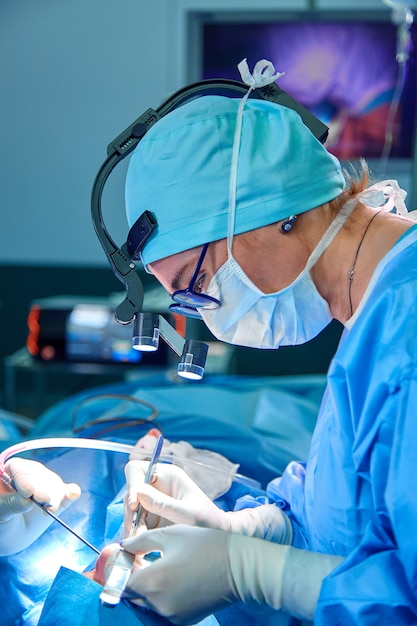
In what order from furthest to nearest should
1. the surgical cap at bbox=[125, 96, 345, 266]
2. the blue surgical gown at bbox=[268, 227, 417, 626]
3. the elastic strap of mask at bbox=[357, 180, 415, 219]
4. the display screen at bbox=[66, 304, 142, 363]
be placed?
the display screen at bbox=[66, 304, 142, 363]
the elastic strap of mask at bbox=[357, 180, 415, 219]
the surgical cap at bbox=[125, 96, 345, 266]
the blue surgical gown at bbox=[268, 227, 417, 626]

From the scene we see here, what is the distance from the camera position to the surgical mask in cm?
120

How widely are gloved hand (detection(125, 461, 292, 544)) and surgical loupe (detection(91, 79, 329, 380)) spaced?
0.23 m

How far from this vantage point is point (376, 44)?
12.1 ft

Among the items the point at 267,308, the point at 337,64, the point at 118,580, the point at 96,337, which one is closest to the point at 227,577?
the point at 118,580

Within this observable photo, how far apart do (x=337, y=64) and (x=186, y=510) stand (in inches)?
121

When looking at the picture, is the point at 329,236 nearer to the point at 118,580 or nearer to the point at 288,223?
the point at 288,223

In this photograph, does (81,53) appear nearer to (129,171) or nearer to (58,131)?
(58,131)

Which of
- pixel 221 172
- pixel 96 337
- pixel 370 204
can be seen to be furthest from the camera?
pixel 96 337

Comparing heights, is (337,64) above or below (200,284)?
above

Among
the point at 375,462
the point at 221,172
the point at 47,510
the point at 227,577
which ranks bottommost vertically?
the point at 47,510

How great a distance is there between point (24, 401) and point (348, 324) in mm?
3230

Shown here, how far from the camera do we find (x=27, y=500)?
4.50ft

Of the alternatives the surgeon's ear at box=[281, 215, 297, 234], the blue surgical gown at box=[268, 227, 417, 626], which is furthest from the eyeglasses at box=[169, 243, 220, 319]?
the blue surgical gown at box=[268, 227, 417, 626]

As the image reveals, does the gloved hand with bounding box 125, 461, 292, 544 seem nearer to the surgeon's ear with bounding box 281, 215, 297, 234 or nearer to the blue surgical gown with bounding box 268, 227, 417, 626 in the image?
the blue surgical gown with bounding box 268, 227, 417, 626
